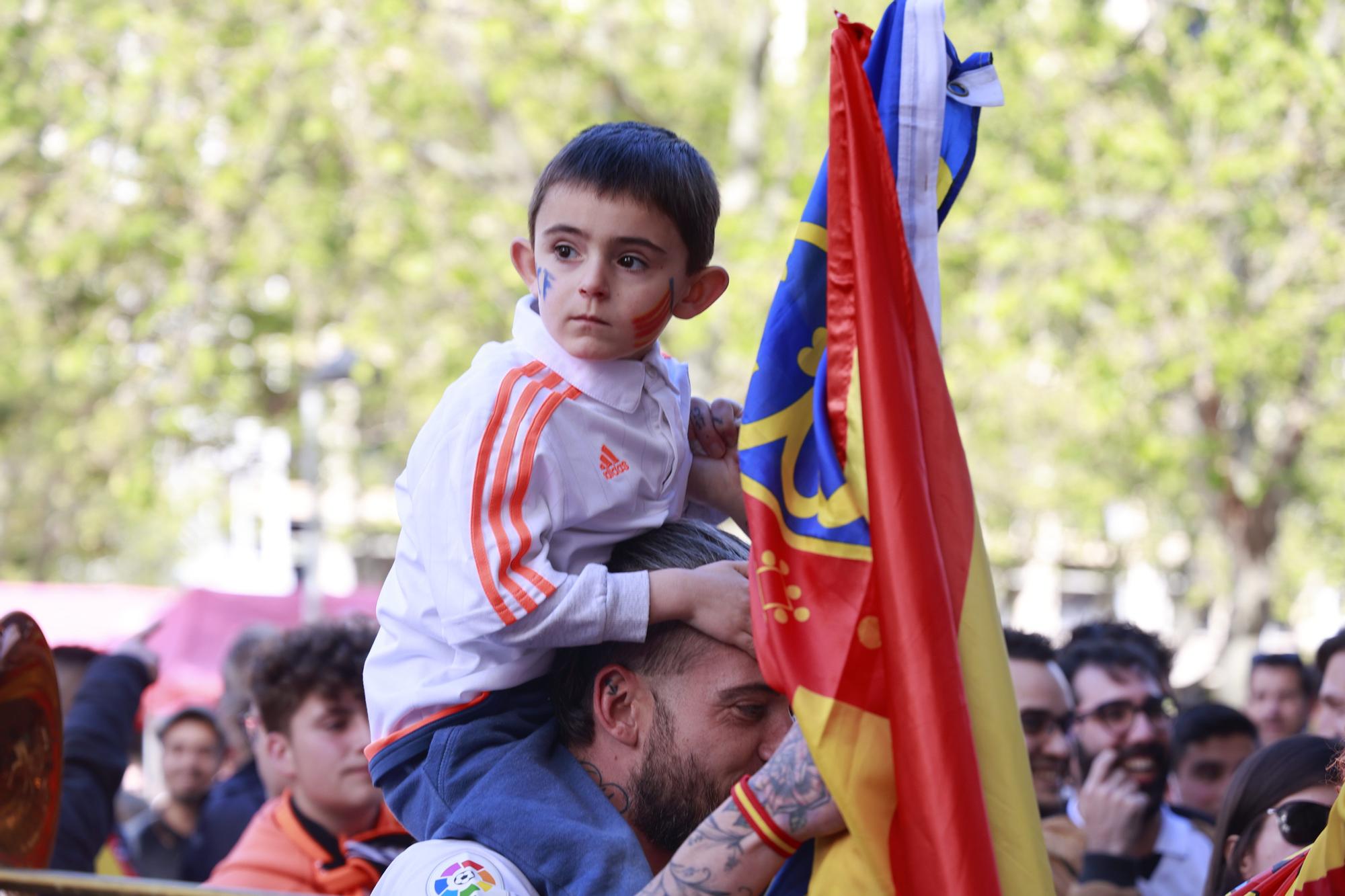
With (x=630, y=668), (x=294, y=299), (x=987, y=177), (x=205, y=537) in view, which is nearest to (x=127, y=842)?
(x=630, y=668)

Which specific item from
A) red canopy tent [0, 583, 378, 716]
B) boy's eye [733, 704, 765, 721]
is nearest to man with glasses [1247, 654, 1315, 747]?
boy's eye [733, 704, 765, 721]

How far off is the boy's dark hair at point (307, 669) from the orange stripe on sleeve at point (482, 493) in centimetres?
236

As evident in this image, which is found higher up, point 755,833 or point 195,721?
point 755,833

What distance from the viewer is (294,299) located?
14.6 m

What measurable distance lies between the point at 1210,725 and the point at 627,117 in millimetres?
7318

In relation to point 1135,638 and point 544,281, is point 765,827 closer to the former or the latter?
point 544,281

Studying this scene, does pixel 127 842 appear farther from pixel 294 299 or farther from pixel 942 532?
pixel 294 299

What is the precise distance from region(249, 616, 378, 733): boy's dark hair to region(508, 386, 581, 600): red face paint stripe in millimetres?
2393

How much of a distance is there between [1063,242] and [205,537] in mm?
26501

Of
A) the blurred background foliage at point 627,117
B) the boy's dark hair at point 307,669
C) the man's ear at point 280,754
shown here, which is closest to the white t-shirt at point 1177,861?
the boy's dark hair at point 307,669

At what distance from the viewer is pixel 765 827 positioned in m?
1.90

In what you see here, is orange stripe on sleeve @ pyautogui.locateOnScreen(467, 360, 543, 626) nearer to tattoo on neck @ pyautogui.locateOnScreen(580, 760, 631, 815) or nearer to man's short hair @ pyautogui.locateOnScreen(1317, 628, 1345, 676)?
tattoo on neck @ pyautogui.locateOnScreen(580, 760, 631, 815)

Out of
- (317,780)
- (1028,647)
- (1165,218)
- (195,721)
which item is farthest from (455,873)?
(1165,218)

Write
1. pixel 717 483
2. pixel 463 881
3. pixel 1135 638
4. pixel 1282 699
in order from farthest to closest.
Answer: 1. pixel 1282 699
2. pixel 1135 638
3. pixel 717 483
4. pixel 463 881
